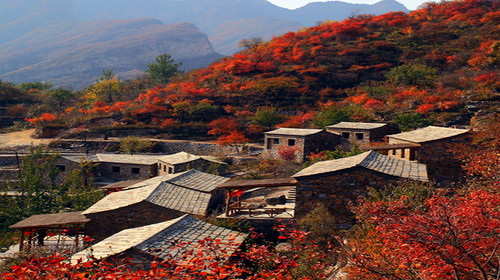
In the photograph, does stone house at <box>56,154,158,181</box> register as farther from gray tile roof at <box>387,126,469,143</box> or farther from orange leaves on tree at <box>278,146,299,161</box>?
gray tile roof at <box>387,126,469,143</box>

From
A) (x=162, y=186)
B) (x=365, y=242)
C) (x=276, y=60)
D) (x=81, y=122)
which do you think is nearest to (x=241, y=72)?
(x=276, y=60)

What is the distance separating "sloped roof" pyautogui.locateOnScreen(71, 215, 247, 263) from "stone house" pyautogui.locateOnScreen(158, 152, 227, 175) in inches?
757

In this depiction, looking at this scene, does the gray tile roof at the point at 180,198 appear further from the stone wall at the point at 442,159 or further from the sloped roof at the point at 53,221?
the stone wall at the point at 442,159

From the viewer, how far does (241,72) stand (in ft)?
198

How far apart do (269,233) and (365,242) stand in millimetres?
5494

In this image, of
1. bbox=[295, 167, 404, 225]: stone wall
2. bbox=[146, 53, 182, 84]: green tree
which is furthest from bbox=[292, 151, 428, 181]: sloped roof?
bbox=[146, 53, 182, 84]: green tree

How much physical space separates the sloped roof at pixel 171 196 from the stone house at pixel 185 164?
A: 10415mm

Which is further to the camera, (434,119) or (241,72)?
(241,72)

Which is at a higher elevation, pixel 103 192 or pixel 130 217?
pixel 130 217

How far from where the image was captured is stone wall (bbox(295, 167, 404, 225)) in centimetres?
1484

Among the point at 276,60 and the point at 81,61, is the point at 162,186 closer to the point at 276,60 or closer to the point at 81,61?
the point at 276,60

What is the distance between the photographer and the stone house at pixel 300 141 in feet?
112

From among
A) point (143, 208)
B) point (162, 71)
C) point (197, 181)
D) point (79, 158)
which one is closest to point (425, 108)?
point (197, 181)

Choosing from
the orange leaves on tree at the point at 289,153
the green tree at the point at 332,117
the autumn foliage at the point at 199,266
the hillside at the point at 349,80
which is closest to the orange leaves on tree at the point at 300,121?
the hillside at the point at 349,80
